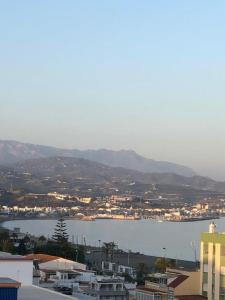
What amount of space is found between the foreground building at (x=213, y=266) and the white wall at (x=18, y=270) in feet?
7.79

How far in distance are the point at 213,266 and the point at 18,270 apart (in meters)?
2.52

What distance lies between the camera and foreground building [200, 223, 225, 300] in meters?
7.14

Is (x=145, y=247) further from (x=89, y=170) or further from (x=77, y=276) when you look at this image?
(x=89, y=170)

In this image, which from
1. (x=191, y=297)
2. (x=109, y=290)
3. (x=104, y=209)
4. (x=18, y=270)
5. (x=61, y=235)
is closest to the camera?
(x=18, y=270)

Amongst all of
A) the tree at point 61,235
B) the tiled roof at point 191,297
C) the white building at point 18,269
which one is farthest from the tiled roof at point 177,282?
the tree at point 61,235

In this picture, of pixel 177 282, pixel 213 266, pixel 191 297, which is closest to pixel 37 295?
pixel 213 266

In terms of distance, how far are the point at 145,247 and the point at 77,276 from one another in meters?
22.3

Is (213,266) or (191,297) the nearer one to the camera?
(213,266)

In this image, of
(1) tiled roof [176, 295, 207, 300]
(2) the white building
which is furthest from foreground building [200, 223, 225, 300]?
(2) the white building

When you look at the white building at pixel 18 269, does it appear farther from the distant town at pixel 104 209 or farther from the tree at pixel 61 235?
the distant town at pixel 104 209

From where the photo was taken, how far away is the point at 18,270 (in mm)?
5496

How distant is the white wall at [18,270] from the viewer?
5.42m

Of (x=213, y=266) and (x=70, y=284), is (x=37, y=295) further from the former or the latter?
(x=70, y=284)

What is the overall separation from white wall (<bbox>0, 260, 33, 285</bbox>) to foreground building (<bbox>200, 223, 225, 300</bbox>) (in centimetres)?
238
